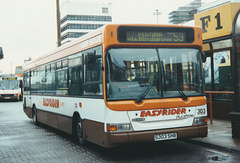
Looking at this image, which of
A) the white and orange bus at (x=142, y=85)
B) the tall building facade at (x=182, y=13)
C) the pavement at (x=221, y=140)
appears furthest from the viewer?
the tall building facade at (x=182, y=13)

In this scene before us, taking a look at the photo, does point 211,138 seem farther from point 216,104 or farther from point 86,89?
point 216,104

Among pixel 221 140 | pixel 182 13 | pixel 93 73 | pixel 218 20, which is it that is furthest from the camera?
pixel 182 13

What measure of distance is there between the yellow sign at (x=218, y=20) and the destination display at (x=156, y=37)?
17.5ft

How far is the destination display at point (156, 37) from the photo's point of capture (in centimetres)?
735

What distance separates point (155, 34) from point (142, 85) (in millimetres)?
1157

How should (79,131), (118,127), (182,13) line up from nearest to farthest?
(118,127)
(79,131)
(182,13)

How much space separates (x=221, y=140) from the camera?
8.58 meters

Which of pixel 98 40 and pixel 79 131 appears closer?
pixel 98 40

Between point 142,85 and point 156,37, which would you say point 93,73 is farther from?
point 156,37

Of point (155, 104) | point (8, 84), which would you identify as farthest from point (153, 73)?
point (8, 84)

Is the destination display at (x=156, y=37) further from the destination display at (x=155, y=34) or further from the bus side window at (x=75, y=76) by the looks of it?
the bus side window at (x=75, y=76)

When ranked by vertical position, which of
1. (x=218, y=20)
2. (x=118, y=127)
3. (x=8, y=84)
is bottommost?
(x=118, y=127)

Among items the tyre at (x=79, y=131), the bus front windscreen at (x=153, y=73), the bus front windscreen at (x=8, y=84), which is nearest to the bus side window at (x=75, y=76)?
the tyre at (x=79, y=131)

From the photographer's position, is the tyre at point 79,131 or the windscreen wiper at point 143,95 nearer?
the windscreen wiper at point 143,95
